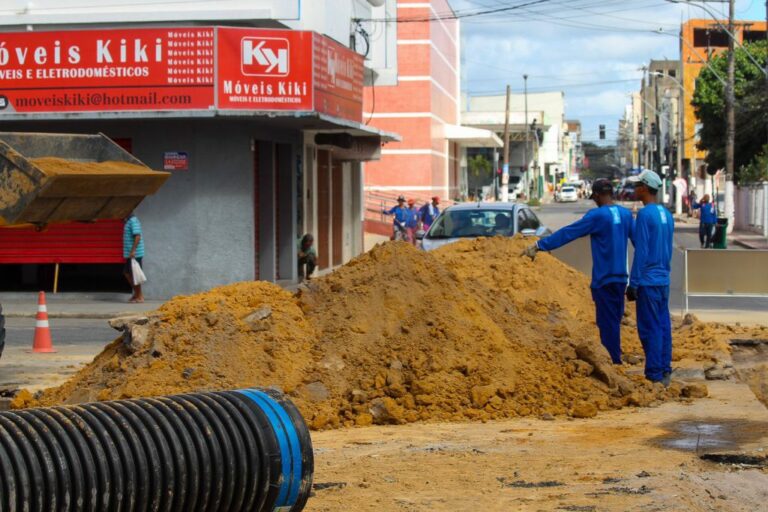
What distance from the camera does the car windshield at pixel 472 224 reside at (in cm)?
2217

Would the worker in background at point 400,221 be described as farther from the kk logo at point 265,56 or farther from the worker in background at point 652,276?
the worker in background at point 652,276

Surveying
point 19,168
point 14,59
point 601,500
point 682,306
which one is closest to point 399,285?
point 19,168

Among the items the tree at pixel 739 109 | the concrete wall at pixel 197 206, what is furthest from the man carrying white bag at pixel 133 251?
the tree at pixel 739 109

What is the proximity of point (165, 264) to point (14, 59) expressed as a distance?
465 cm

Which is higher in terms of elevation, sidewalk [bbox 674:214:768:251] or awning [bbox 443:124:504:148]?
awning [bbox 443:124:504:148]

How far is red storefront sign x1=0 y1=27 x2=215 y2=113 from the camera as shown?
22.4 m

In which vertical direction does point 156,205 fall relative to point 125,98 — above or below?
below

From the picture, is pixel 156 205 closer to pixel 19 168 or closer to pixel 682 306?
pixel 682 306

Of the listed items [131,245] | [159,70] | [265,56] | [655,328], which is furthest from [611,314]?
[159,70]

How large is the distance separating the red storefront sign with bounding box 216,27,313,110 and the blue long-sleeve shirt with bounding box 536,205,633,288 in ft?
37.5

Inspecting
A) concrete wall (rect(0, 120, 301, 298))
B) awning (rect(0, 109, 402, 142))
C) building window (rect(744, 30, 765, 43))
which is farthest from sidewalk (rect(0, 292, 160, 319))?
building window (rect(744, 30, 765, 43))

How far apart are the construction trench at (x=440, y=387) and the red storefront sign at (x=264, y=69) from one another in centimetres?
1062

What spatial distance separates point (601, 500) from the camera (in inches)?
275

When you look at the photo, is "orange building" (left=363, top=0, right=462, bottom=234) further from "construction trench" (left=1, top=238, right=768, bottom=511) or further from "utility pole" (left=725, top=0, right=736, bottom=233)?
"construction trench" (left=1, top=238, right=768, bottom=511)
